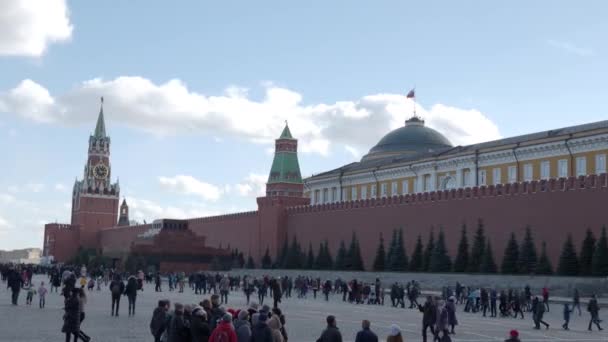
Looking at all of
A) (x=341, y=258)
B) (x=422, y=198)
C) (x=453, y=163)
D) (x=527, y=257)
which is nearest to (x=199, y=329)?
(x=527, y=257)

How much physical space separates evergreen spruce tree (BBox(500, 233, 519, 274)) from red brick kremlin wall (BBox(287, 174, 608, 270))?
72 centimetres

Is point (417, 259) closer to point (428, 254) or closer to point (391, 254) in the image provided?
point (428, 254)

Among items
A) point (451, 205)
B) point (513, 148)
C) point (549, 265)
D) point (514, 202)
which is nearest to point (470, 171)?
point (513, 148)

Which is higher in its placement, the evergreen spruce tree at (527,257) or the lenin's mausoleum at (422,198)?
the lenin's mausoleum at (422,198)

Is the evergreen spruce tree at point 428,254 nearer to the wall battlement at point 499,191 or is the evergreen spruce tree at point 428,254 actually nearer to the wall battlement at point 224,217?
the wall battlement at point 499,191

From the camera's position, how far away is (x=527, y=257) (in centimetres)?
2848

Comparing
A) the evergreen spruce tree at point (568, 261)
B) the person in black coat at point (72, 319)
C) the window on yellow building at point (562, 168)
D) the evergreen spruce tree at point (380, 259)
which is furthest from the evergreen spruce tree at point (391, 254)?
the person in black coat at point (72, 319)

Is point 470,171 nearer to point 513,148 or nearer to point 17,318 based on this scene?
point 513,148

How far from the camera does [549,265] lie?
1086 inches

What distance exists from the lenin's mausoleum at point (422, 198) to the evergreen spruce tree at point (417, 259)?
76cm

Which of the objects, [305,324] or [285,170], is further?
[285,170]

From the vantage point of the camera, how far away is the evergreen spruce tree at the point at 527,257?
92.8ft

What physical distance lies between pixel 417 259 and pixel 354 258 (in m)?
4.73

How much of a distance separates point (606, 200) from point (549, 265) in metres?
2.60
